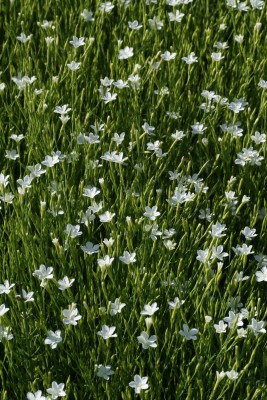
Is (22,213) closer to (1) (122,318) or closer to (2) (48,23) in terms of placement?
(1) (122,318)

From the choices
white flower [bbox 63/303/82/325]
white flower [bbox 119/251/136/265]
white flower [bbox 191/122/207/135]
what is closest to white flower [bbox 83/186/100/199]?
white flower [bbox 119/251/136/265]

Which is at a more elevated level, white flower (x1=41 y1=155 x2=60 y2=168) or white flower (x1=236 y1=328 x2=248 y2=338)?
white flower (x1=41 y1=155 x2=60 y2=168)

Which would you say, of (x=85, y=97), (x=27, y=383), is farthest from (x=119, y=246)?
(x=85, y=97)

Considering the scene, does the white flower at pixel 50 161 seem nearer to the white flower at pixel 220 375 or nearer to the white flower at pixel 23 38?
the white flower at pixel 23 38

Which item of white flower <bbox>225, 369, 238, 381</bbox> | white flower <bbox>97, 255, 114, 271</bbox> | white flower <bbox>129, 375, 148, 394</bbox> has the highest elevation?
white flower <bbox>97, 255, 114, 271</bbox>

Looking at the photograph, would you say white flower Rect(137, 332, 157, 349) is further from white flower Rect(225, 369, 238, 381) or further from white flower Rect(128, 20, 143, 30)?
white flower Rect(128, 20, 143, 30)

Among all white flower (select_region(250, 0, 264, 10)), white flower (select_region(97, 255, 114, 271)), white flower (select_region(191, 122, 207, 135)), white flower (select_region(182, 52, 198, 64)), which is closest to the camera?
white flower (select_region(97, 255, 114, 271))

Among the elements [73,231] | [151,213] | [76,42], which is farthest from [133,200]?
[76,42]
